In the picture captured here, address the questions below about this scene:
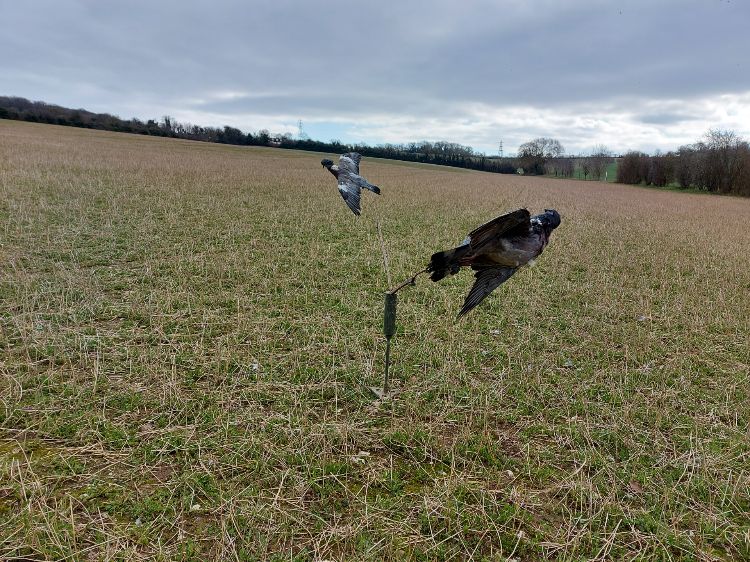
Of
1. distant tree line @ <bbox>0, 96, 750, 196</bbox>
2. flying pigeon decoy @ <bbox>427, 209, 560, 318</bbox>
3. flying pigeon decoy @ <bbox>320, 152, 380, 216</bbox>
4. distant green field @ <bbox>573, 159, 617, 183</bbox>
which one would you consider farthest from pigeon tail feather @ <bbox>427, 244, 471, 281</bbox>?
distant green field @ <bbox>573, 159, 617, 183</bbox>

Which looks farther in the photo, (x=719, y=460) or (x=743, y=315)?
(x=743, y=315)

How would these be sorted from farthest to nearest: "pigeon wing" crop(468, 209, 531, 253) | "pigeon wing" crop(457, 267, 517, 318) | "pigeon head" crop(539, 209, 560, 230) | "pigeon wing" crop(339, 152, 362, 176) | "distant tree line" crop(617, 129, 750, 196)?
"distant tree line" crop(617, 129, 750, 196), "pigeon wing" crop(339, 152, 362, 176), "pigeon wing" crop(457, 267, 517, 318), "pigeon head" crop(539, 209, 560, 230), "pigeon wing" crop(468, 209, 531, 253)

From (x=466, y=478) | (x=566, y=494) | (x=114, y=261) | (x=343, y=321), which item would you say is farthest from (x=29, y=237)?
(x=566, y=494)

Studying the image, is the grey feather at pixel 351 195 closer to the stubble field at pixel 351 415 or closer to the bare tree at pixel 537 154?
the stubble field at pixel 351 415

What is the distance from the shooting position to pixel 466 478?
2889 mm

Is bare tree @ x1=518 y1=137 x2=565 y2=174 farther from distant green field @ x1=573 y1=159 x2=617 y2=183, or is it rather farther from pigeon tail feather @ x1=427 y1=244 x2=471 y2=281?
pigeon tail feather @ x1=427 y1=244 x2=471 y2=281

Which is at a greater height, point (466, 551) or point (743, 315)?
point (743, 315)

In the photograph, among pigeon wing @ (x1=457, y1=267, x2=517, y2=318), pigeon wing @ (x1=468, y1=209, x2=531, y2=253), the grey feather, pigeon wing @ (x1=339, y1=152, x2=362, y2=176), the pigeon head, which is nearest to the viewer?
pigeon wing @ (x1=468, y1=209, x2=531, y2=253)

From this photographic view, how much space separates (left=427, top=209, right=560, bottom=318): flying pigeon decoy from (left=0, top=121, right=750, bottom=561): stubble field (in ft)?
5.06

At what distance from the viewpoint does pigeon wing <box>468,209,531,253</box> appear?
2215 millimetres

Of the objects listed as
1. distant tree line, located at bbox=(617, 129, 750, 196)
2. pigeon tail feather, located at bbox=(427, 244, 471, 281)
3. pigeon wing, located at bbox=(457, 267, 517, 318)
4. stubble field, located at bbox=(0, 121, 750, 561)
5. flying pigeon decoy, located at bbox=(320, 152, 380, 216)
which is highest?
distant tree line, located at bbox=(617, 129, 750, 196)

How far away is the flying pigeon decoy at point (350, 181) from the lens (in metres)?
4.07

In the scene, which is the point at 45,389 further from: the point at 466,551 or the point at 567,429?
the point at 567,429

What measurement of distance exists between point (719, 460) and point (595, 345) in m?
2.19
